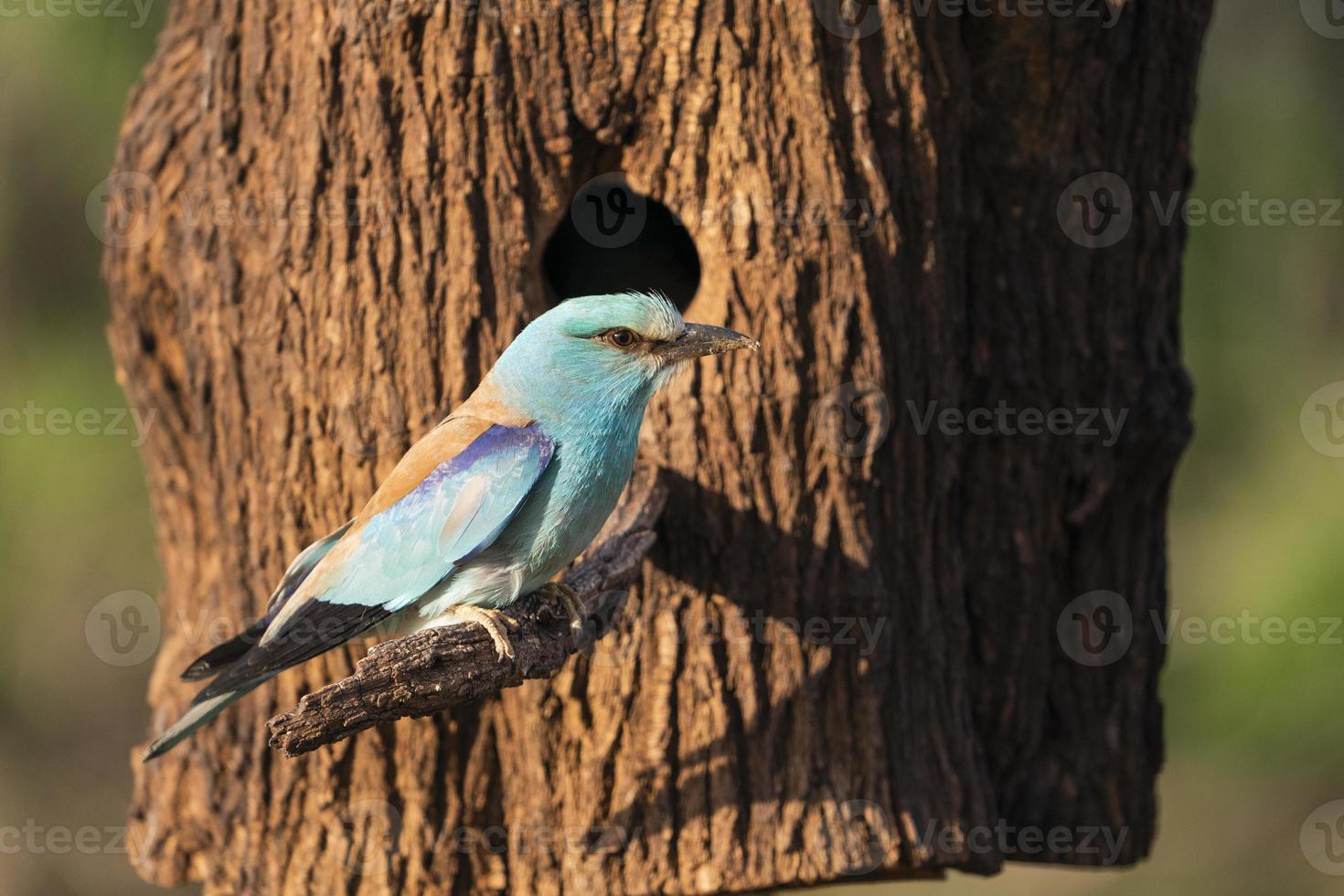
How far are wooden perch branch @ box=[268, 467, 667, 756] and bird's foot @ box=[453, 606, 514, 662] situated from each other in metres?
0.02

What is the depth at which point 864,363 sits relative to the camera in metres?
4.73

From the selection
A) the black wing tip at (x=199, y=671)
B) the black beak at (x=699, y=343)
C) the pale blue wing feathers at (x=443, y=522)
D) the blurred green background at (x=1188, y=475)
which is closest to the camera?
the pale blue wing feathers at (x=443, y=522)

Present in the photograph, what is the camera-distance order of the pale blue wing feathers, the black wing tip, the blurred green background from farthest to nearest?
the blurred green background < the black wing tip < the pale blue wing feathers

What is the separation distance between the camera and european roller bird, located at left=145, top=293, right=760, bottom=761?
3.91 meters

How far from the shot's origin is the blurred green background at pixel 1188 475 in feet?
27.5

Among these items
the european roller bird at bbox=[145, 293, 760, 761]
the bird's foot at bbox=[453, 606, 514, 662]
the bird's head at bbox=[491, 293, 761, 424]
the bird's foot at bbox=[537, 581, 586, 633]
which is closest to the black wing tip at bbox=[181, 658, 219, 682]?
the european roller bird at bbox=[145, 293, 760, 761]

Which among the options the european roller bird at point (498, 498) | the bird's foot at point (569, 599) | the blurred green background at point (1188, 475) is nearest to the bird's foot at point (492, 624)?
the european roller bird at point (498, 498)

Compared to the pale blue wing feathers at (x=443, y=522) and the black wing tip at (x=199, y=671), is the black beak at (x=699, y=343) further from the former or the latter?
the black wing tip at (x=199, y=671)

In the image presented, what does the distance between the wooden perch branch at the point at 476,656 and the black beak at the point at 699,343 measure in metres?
0.62

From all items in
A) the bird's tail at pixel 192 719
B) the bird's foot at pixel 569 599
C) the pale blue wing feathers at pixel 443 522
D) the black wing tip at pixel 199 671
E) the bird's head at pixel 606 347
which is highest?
the bird's head at pixel 606 347

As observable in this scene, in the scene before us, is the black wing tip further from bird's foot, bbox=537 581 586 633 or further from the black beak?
the black beak

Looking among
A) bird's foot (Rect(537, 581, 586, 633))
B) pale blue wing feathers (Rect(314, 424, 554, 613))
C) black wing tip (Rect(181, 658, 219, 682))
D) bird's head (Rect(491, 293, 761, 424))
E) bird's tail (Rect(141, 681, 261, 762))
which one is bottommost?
bird's tail (Rect(141, 681, 261, 762))

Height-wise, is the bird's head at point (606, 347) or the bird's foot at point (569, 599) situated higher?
the bird's head at point (606, 347)

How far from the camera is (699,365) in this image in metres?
4.70
